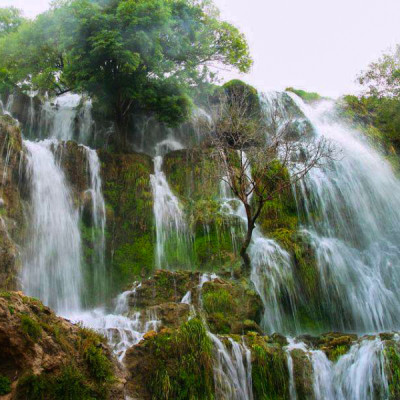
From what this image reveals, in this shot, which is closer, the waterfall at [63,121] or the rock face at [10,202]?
the rock face at [10,202]

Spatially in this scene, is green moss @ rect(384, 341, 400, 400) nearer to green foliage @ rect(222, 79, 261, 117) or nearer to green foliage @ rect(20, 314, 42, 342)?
green foliage @ rect(20, 314, 42, 342)

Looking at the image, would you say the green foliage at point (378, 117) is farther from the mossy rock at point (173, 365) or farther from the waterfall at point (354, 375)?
the mossy rock at point (173, 365)

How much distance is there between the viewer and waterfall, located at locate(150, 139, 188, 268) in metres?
13.0

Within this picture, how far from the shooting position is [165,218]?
13.8 metres

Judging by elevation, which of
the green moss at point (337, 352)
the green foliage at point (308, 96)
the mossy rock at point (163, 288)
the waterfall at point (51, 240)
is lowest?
the green moss at point (337, 352)

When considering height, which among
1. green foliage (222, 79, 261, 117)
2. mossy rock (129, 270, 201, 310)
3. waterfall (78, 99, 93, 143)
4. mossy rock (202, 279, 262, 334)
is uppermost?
green foliage (222, 79, 261, 117)

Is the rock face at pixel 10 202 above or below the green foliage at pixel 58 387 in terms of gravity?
above

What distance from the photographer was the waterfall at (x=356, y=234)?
11.4 m

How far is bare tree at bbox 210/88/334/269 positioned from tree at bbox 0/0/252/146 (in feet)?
7.67

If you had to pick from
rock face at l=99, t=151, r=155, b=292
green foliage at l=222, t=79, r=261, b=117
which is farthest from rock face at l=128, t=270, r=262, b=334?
green foliage at l=222, t=79, r=261, b=117

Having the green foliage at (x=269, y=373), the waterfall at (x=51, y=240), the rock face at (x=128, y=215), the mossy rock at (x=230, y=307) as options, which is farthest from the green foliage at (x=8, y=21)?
the green foliage at (x=269, y=373)

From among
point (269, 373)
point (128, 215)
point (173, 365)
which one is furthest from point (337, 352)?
point (128, 215)

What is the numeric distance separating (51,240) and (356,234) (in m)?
11.3

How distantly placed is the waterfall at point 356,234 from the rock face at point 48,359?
323 inches
